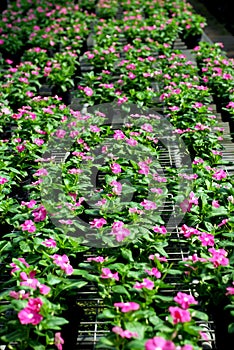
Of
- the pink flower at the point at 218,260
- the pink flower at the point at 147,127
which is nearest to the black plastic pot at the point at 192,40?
the pink flower at the point at 147,127

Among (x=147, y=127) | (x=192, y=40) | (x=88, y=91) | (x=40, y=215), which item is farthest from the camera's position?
(x=192, y=40)

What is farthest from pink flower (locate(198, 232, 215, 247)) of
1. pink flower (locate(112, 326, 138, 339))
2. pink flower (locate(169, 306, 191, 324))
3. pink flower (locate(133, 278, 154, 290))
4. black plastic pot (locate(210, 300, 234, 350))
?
pink flower (locate(112, 326, 138, 339))

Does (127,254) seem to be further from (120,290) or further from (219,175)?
(219,175)

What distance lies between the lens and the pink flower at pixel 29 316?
1510 millimetres

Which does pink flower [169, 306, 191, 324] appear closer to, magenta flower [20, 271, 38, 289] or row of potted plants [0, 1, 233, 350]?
row of potted plants [0, 1, 233, 350]

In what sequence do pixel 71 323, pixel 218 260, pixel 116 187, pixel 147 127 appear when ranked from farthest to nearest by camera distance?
pixel 147 127 → pixel 116 187 → pixel 71 323 → pixel 218 260

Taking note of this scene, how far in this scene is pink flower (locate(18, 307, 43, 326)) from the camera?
4.95ft

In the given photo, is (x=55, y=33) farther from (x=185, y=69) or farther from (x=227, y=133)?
(x=227, y=133)

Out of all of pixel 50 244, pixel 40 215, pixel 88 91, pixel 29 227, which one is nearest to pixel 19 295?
Result: pixel 50 244

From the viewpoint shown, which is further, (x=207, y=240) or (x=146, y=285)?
(x=207, y=240)

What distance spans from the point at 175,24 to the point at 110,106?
8.66 feet

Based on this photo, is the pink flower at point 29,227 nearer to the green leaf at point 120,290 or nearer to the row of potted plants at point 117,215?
the row of potted plants at point 117,215

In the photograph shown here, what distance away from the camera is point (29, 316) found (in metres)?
1.53

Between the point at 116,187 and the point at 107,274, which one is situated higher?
the point at 107,274
